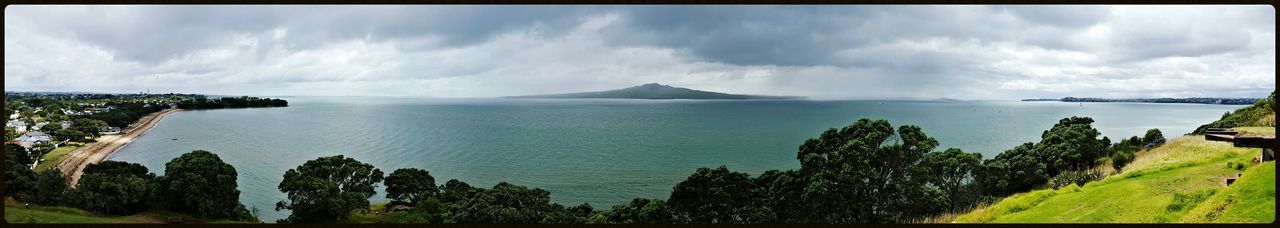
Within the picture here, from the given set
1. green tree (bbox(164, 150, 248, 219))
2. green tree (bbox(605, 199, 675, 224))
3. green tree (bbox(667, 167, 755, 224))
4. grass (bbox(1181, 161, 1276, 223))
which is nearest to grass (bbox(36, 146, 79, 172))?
green tree (bbox(164, 150, 248, 219))

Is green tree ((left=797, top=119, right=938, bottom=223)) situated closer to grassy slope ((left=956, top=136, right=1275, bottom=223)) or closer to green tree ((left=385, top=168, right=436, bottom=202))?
grassy slope ((left=956, top=136, right=1275, bottom=223))

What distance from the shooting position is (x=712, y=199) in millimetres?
15188

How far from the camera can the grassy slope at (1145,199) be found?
6.18 meters

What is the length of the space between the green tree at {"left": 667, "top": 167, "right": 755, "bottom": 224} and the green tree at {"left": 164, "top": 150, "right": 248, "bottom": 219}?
14.6 meters

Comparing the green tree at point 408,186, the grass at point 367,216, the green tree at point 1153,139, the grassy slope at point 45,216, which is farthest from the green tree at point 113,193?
the green tree at point 1153,139

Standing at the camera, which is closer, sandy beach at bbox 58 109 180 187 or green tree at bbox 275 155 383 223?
green tree at bbox 275 155 383 223

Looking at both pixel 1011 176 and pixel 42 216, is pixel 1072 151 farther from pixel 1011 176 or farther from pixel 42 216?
→ pixel 42 216

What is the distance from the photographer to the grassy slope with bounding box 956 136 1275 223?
6.18 metres

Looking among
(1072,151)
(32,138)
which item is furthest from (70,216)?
(32,138)

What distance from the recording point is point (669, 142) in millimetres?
49656

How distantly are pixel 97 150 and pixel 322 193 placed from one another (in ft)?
138

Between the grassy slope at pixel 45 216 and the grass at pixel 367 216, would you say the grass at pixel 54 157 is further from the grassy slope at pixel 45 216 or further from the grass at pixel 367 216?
the grass at pixel 367 216

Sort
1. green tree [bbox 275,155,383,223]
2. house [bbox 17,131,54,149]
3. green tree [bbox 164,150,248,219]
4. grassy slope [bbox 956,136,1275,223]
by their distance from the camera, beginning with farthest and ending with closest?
house [bbox 17,131,54,149]
green tree [bbox 275,155,383,223]
green tree [bbox 164,150,248,219]
grassy slope [bbox 956,136,1275,223]

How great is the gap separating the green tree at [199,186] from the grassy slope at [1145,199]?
20766 mm
